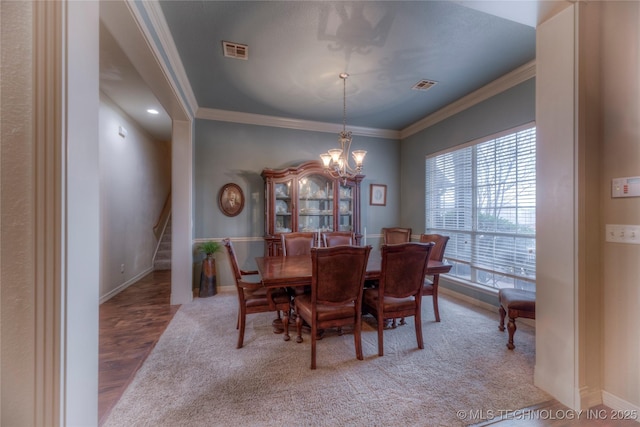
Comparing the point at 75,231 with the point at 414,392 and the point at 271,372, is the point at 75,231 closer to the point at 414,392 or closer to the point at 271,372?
the point at 271,372

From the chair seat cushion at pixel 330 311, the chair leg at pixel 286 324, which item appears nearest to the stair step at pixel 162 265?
the chair leg at pixel 286 324

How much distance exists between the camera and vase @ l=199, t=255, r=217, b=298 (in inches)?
149

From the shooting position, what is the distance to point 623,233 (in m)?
1.55

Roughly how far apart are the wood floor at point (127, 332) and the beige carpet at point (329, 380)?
0.30 ft

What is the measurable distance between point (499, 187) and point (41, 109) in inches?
148

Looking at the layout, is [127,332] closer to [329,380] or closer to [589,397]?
[329,380]

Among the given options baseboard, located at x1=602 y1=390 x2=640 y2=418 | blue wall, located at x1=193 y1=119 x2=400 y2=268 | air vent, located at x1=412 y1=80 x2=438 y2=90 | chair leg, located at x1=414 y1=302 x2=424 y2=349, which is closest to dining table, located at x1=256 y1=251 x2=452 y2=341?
chair leg, located at x1=414 y1=302 x2=424 y2=349

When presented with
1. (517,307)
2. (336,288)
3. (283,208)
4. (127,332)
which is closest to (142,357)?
(127,332)

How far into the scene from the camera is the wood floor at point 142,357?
1554mm

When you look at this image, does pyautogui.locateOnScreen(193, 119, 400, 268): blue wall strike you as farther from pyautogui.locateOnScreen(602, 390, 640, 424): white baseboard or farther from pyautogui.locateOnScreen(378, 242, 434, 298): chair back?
Answer: pyautogui.locateOnScreen(602, 390, 640, 424): white baseboard

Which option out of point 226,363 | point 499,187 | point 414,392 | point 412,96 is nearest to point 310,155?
point 412,96

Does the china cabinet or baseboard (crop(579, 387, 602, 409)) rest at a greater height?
the china cabinet

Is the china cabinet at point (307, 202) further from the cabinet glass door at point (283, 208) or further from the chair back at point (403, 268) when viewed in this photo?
the chair back at point (403, 268)

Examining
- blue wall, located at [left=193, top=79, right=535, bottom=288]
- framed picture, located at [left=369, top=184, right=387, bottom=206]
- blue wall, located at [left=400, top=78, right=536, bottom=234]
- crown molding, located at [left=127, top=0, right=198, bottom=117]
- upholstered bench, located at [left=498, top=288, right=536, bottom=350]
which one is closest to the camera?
crown molding, located at [left=127, top=0, right=198, bottom=117]
